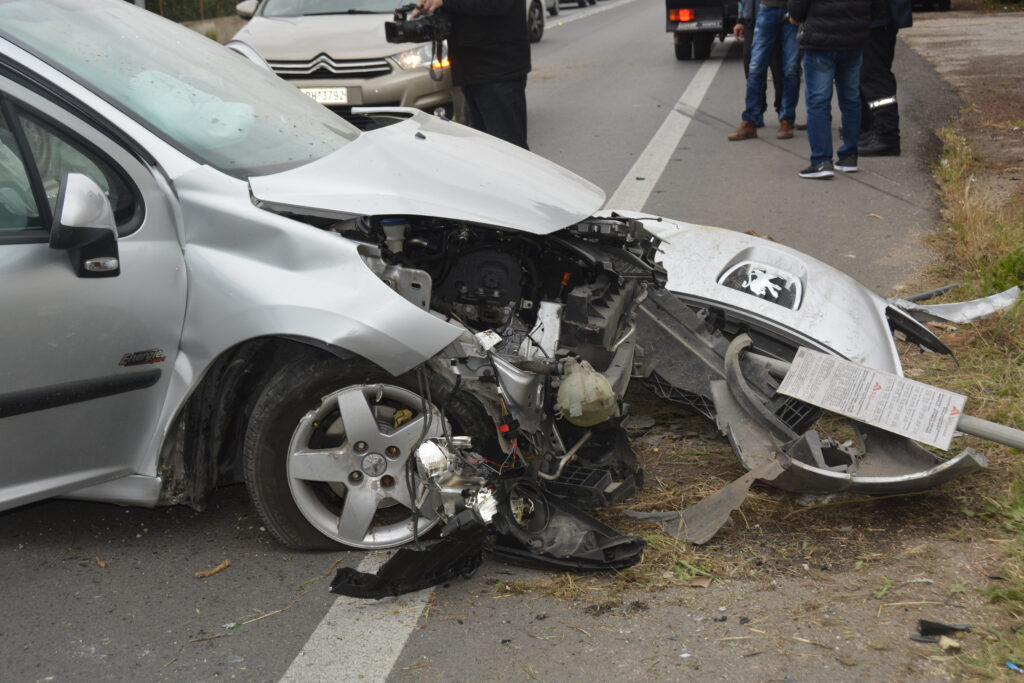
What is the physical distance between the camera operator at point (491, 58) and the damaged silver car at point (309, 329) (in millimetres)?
2322

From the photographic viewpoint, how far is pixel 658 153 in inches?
377

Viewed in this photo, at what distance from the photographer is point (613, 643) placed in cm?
290

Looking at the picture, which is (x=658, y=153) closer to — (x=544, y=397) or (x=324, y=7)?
(x=324, y=7)

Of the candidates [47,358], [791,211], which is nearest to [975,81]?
[791,211]

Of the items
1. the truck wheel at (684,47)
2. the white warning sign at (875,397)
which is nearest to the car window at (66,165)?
the white warning sign at (875,397)

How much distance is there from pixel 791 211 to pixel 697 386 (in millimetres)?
4099

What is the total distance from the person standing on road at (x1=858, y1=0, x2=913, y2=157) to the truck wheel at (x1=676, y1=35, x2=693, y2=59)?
7229 mm

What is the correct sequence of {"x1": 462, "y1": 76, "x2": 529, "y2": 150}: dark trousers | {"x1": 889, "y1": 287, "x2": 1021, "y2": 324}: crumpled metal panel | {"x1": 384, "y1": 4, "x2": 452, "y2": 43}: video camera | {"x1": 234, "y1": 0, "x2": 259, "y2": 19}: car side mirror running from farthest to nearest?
{"x1": 234, "y1": 0, "x2": 259, "y2": 19}: car side mirror, {"x1": 462, "y1": 76, "x2": 529, "y2": 150}: dark trousers, {"x1": 384, "y1": 4, "x2": 452, "y2": 43}: video camera, {"x1": 889, "y1": 287, "x2": 1021, "y2": 324}: crumpled metal panel

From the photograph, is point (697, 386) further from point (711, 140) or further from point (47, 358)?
point (711, 140)

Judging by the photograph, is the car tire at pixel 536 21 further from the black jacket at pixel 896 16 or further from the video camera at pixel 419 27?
the video camera at pixel 419 27

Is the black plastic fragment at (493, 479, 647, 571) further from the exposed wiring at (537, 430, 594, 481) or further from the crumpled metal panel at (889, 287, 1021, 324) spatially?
the crumpled metal panel at (889, 287, 1021, 324)

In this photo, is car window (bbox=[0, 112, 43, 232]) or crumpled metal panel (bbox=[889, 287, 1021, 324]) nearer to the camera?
car window (bbox=[0, 112, 43, 232])

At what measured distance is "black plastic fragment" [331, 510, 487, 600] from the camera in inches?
121

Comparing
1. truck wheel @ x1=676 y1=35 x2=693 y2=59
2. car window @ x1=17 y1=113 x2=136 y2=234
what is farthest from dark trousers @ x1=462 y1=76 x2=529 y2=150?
truck wheel @ x1=676 y1=35 x2=693 y2=59
